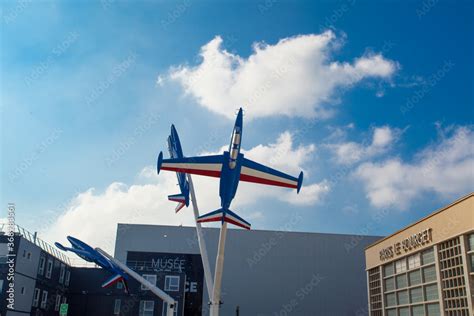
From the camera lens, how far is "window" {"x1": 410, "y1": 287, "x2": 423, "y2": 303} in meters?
40.0

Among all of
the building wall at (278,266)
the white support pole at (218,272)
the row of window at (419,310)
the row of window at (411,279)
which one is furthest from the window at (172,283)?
the white support pole at (218,272)

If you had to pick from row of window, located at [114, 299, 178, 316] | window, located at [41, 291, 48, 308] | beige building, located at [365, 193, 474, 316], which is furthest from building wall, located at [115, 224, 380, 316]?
window, located at [41, 291, 48, 308]

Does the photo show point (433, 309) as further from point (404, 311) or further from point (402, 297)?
point (402, 297)

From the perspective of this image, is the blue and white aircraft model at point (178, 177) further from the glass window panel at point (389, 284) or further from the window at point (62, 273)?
the glass window panel at point (389, 284)

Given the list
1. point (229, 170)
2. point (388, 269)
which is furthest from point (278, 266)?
point (229, 170)

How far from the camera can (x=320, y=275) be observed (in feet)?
224

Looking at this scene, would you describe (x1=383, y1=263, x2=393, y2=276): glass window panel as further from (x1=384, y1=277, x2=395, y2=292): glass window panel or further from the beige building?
(x1=384, y1=277, x2=395, y2=292): glass window panel

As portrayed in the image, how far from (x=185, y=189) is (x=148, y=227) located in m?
34.2

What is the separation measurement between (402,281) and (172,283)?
25.5 metres

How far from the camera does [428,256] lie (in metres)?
39.4

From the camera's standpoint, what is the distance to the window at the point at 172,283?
5447 cm

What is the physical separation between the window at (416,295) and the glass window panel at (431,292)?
0.87 metres

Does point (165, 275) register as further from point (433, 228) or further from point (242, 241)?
point (433, 228)

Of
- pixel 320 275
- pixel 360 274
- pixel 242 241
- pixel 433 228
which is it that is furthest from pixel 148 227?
pixel 433 228
